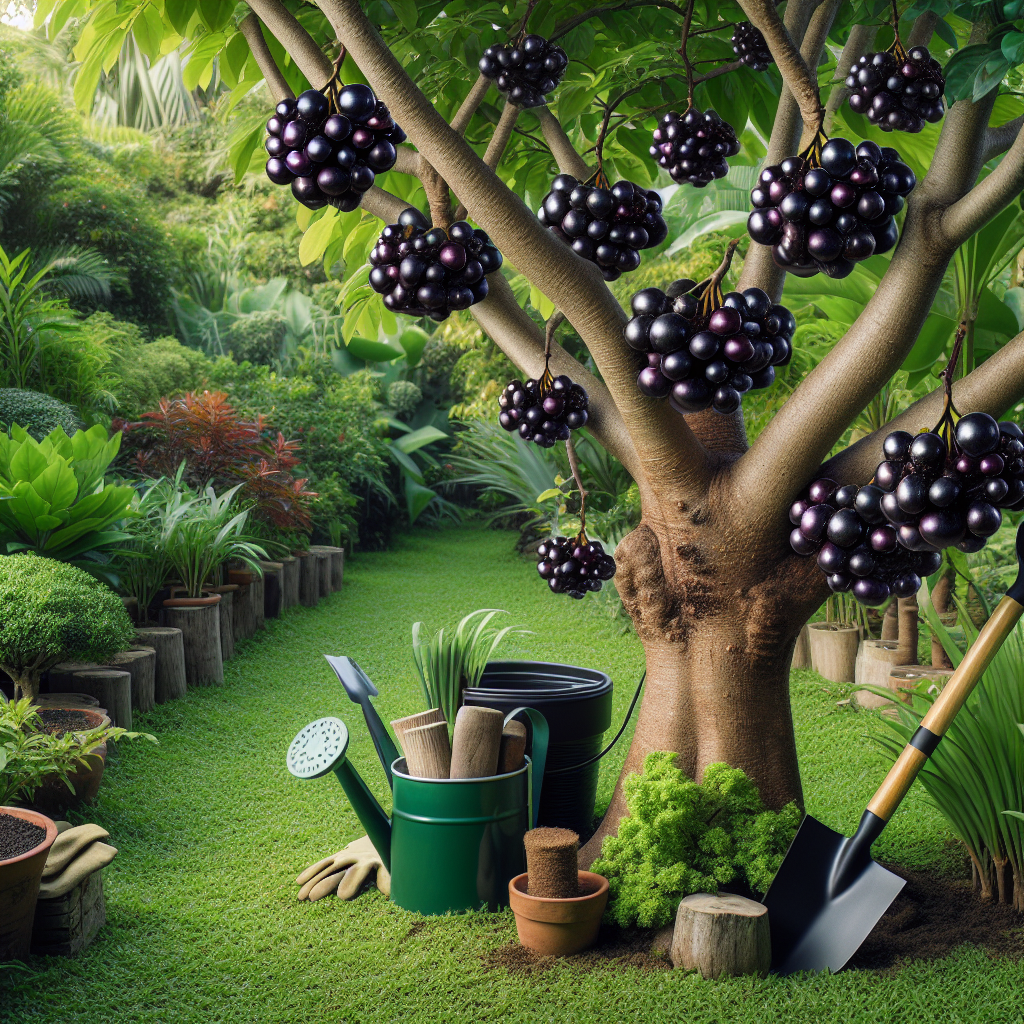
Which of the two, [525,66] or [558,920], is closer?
[525,66]

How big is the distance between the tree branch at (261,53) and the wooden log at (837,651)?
4.30 m

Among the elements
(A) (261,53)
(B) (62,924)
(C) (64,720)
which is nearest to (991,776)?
(B) (62,924)

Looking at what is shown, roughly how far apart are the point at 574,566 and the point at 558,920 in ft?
3.12

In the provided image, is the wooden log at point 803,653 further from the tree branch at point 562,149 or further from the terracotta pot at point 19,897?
the terracotta pot at point 19,897

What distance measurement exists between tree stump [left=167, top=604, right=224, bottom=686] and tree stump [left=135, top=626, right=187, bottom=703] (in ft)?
0.96

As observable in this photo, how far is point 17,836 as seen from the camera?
2.55 metres

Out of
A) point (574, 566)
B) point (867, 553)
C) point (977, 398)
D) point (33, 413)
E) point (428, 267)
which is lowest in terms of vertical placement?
point (574, 566)

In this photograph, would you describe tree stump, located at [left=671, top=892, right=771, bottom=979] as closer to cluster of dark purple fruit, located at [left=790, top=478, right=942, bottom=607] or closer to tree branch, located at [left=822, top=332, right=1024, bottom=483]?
cluster of dark purple fruit, located at [left=790, top=478, right=942, bottom=607]

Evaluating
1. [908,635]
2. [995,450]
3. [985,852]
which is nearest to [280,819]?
[985,852]

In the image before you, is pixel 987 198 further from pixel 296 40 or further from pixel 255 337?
pixel 255 337

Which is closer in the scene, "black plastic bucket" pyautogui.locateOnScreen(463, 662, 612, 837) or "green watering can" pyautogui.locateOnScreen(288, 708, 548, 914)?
"green watering can" pyautogui.locateOnScreen(288, 708, 548, 914)

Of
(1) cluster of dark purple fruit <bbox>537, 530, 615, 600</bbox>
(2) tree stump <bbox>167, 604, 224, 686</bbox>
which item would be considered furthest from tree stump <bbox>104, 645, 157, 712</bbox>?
(1) cluster of dark purple fruit <bbox>537, 530, 615, 600</bbox>

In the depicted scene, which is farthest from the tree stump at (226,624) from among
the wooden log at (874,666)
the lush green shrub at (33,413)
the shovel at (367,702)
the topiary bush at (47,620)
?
the wooden log at (874,666)

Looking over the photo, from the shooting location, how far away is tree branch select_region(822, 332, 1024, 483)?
2170 mm
